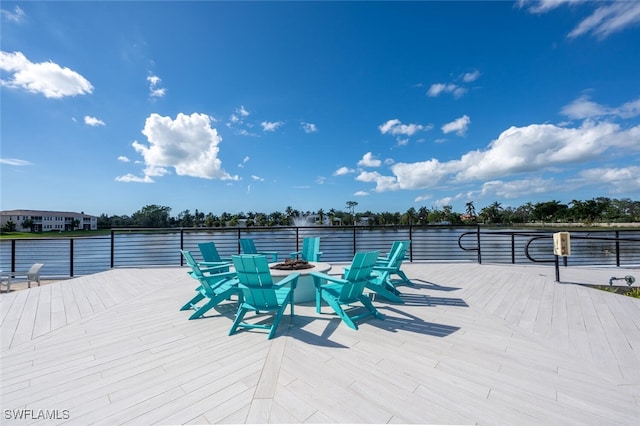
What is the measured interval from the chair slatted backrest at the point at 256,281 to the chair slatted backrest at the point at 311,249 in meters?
2.73

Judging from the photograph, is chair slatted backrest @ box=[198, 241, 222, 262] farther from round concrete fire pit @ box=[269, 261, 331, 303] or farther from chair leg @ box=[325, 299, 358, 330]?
chair leg @ box=[325, 299, 358, 330]

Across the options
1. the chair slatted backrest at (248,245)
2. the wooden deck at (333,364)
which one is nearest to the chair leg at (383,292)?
the wooden deck at (333,364)

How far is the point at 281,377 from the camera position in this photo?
1884 millimetres

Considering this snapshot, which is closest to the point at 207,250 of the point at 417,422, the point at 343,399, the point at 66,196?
the point at 343,399

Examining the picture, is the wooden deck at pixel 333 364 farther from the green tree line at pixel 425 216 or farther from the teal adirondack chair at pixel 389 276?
the green tree line at pixel 425 216

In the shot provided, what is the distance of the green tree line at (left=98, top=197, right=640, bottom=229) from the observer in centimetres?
4856

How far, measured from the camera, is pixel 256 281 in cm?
279

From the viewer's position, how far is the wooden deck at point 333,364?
154 centimetres

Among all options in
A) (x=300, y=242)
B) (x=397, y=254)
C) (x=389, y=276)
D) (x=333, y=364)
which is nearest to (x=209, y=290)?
(x=333, y=364)

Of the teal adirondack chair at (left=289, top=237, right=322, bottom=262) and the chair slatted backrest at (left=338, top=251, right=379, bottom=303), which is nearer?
the chair slatted backrest at (left=338, top=251, right=379, bottom=303)

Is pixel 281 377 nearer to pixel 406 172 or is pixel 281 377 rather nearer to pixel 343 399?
pixel 343 399

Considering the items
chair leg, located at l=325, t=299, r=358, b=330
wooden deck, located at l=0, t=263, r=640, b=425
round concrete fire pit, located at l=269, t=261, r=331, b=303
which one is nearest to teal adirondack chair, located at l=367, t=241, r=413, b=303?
wooden deck, located at l=0, t=263, r=640, b=425

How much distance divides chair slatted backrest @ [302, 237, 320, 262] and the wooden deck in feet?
6.39

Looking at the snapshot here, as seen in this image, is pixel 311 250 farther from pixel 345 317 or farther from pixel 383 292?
pixel 345 317
